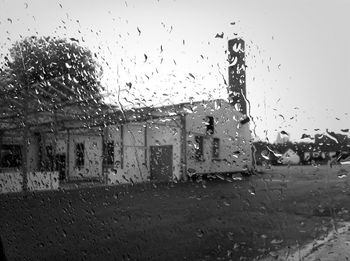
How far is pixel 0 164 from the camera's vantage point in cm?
268

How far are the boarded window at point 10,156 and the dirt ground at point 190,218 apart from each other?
335 mm

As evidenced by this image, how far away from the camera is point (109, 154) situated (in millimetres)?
1843

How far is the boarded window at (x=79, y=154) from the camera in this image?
2.27m

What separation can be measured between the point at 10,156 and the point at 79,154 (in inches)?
33.1

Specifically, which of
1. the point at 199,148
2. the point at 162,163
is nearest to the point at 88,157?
the point at 162,163

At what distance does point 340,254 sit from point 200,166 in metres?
1.03

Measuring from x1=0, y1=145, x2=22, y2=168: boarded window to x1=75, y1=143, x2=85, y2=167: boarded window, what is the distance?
66 cm

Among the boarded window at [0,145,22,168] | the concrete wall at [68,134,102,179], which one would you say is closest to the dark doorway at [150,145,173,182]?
the concrete wall at [68,134,102,179]

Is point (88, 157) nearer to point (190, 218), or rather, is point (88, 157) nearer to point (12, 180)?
point (12, 180)

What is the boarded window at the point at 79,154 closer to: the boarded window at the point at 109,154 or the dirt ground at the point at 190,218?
the dirt ground at the point at 190,218

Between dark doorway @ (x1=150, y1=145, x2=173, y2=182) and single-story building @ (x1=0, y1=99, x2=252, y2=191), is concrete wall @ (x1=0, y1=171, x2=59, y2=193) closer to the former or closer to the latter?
single-story building @ (x1=0, y1=99, x2=252, y2=191)

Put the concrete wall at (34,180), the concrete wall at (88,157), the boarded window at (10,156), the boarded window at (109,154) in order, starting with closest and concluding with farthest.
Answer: the boarded window at (109,154) < the concrete wall at (88,157) < the concrete wall at (34,180) < the boarded window at (10,156)

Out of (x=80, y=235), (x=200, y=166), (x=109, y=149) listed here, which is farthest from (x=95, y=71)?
(x=80, y=235)

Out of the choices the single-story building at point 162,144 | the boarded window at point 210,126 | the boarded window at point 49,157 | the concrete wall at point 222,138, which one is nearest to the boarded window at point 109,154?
the single-story building at point 162,144
